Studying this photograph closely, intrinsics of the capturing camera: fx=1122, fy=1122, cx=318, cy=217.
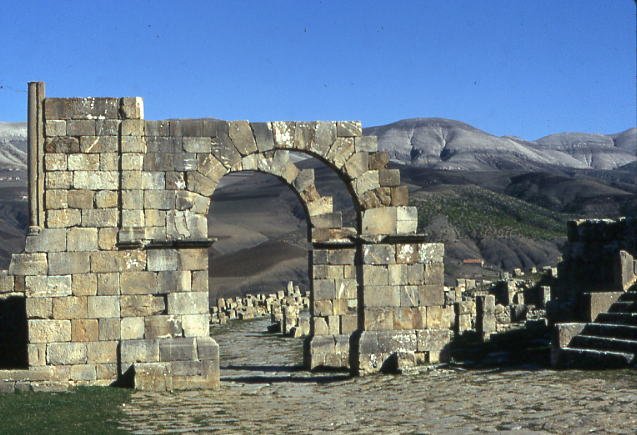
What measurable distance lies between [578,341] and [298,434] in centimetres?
620

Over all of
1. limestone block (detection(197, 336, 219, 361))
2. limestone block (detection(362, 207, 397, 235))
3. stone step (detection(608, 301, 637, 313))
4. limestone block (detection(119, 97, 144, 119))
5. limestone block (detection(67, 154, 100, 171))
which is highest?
limestone block (detection(119, 97, 144, 119))

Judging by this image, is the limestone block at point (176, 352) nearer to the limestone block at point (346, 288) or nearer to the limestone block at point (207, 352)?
the limestone block at point (207, 352)

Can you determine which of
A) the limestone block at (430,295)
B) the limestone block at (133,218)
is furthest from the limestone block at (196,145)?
the limestone block at (430,295)

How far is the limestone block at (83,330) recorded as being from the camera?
56.0ft

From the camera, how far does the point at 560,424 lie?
38.7ft

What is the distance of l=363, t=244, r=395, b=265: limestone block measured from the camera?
727 inches

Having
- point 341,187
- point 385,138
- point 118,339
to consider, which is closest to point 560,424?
point 118,339

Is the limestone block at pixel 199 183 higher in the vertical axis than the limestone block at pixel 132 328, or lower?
higher

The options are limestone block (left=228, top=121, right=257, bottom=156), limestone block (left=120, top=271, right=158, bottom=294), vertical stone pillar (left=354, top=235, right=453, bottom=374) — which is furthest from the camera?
vertical stone pillar (left=354, top=235, right=453, bottom=374)

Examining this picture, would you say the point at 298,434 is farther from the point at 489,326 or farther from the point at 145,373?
the point at 489,326

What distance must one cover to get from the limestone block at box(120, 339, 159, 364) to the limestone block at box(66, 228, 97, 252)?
5.12ft

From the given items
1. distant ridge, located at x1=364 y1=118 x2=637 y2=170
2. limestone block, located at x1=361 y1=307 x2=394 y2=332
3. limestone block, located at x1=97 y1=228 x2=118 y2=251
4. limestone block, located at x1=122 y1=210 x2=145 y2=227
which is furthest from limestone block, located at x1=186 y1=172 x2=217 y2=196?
distant ridge, located at x1=364 y1=118 x2=637 y2=170

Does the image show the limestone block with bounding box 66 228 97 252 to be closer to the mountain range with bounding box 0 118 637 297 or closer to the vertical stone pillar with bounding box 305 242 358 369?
the vertical stone pillar with bounding box 305 242 358 369

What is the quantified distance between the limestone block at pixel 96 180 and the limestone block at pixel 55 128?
0.67m
